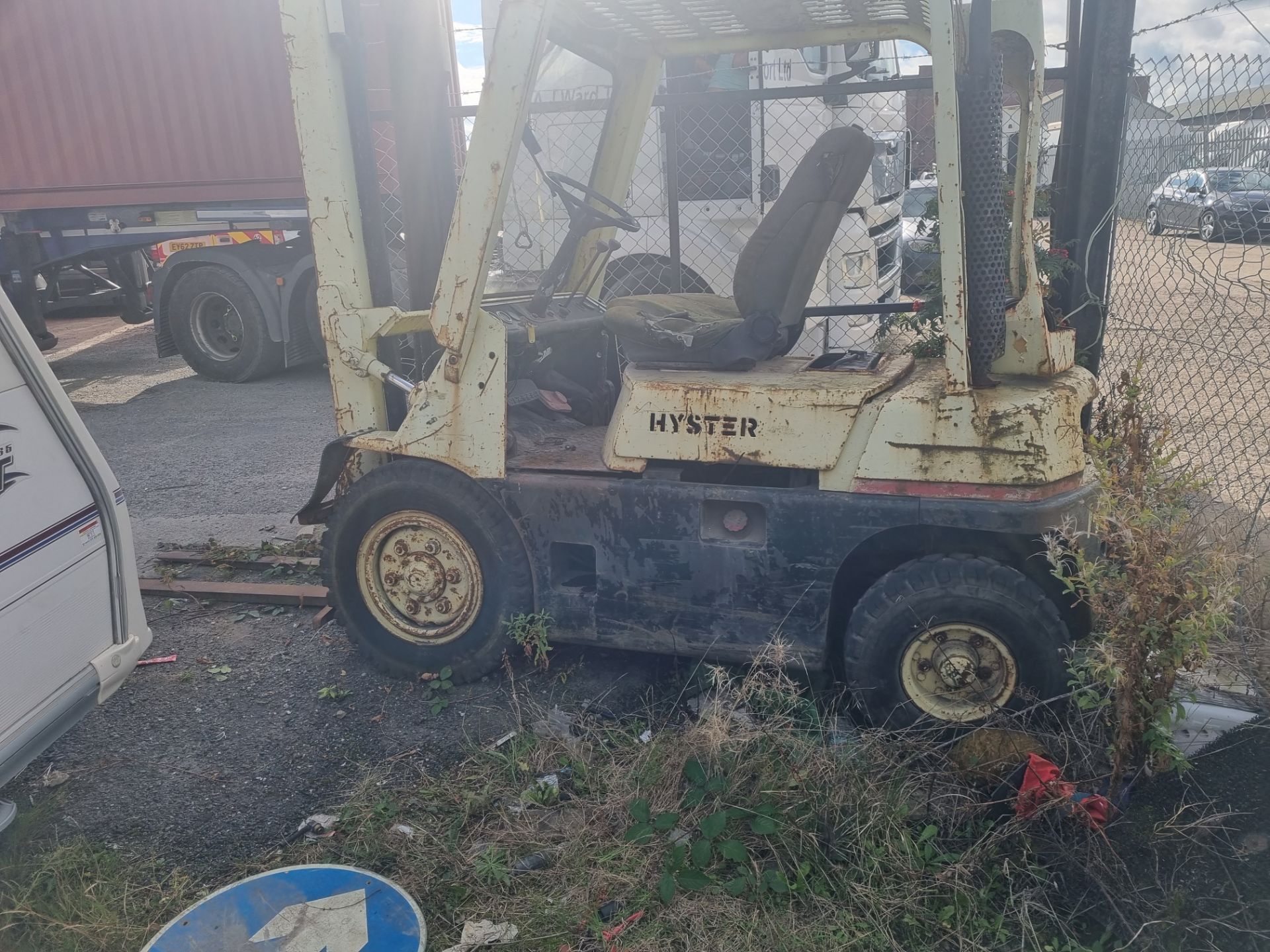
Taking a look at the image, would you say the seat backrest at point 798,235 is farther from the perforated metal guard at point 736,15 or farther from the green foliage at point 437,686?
the green foliage at point 437,686

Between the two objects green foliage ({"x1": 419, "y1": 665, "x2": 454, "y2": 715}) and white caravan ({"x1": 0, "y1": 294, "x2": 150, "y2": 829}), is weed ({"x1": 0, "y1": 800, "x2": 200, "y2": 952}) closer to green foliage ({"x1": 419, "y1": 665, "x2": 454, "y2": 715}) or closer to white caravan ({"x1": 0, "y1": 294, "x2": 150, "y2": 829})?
white caravan ({"x1": 0, "y1": 294, "x2": 150, "y2": 829})

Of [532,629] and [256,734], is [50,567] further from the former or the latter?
[532,629]

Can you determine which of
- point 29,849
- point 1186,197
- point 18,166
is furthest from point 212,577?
point 18,166

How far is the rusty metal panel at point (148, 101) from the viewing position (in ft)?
32.4

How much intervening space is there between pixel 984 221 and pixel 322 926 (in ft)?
8.94

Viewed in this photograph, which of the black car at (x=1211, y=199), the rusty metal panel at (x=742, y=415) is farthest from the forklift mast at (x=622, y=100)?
the black car at (x=1211, y=199)

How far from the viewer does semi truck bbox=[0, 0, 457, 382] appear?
9594 millimetres

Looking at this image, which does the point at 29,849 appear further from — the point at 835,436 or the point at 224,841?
the point at 835,436

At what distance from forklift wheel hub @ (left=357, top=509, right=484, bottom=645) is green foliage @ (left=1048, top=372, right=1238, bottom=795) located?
6.80ft

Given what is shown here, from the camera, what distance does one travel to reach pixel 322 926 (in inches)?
99.7

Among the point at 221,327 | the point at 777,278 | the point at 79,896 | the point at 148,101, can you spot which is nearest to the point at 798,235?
the point at 777,278

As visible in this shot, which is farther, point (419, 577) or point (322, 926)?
point (419, 577)

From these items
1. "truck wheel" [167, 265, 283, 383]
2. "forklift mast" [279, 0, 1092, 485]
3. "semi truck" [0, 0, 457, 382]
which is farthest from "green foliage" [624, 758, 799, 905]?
"truck wheel" [167, 265, 283, 383]

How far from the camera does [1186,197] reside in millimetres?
4820
